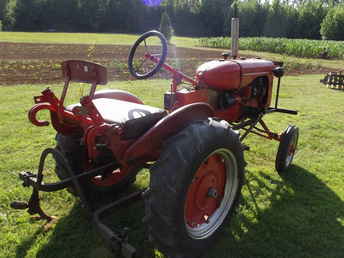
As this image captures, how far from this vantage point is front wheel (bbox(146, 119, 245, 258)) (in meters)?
1.86

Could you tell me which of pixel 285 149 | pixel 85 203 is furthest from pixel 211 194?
pixel 285 149

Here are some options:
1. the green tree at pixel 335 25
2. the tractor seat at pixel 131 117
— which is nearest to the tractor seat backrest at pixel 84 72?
the tractor seat at pixel 131 117

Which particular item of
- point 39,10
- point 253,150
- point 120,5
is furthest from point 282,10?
point 253,150

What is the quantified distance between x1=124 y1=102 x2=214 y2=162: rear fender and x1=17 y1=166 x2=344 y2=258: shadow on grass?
2.68ft

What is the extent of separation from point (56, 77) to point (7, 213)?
8.02 meters

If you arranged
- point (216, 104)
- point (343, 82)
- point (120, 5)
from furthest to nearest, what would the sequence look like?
point (120, 5), point (343, 82), point (216, 104)

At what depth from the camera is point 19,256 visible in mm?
2285

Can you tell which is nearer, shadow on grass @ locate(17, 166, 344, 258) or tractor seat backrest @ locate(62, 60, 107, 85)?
tractor seat backrest @ locate(62, 60, 107, 85)

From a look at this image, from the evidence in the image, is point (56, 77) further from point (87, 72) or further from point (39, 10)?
point (39, 10)

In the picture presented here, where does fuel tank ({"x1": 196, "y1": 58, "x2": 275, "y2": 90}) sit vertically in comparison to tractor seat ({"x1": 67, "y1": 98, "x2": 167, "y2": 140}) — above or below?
above

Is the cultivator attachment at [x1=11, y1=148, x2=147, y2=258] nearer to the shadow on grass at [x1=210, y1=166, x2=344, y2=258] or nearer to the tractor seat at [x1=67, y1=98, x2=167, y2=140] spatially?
the tractor seat at [x1=67, y1=98, x2=167, y2=140]

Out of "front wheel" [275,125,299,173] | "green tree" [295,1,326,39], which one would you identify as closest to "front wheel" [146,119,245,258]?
"front wheel" [275,125,299,173]

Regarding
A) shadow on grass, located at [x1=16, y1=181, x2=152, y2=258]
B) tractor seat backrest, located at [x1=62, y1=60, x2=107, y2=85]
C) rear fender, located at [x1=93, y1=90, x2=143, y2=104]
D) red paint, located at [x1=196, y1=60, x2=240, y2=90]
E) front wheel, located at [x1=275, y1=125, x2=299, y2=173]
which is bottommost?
shadow on grass, located at [x1=16, y1=181, x2=152, y2=258]

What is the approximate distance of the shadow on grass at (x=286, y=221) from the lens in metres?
2.44
